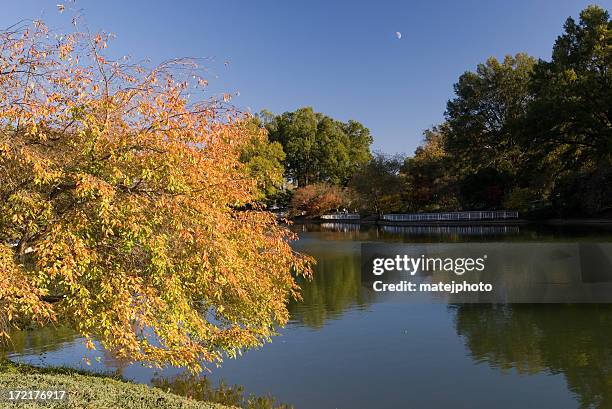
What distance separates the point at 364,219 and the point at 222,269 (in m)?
61.7

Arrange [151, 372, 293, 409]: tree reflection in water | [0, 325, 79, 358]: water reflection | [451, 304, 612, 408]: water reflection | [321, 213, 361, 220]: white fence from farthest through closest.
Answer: [321, 213, 361, 220]: white fence → [0, 325, 79, 358]: water reflection → [451, 304, 612, 408]: water reflection → [151, 372, 293, 409]: tree reflection in water

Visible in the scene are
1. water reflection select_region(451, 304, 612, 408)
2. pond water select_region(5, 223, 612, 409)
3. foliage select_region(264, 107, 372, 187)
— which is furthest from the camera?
foliage select_region(264, 107, 372, 187)

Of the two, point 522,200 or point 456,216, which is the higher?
point 522,200

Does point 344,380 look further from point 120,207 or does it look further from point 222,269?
point 120,207

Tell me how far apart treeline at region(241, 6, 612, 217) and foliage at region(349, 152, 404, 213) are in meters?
0.11

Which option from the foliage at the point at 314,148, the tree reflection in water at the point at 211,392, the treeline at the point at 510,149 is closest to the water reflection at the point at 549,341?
the tree reflection in water at the point at 211,392

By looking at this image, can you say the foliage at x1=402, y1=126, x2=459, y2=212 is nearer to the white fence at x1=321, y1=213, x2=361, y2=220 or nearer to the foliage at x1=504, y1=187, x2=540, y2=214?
the foliage at x1=504, y1=187, x2=540, y2=214

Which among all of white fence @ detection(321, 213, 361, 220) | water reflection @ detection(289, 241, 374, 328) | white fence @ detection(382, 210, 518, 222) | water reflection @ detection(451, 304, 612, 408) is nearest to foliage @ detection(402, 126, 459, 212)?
white fence @ detection(382, 210, 518, 222)

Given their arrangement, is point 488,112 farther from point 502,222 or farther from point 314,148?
point 314,148

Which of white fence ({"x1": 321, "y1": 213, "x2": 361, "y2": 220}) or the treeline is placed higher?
the treeline

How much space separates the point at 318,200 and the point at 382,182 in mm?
17568

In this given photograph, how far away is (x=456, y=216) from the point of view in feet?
174

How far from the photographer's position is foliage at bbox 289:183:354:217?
7588cm

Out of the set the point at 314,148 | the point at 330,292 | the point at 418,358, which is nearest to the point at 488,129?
the point at 314,148
